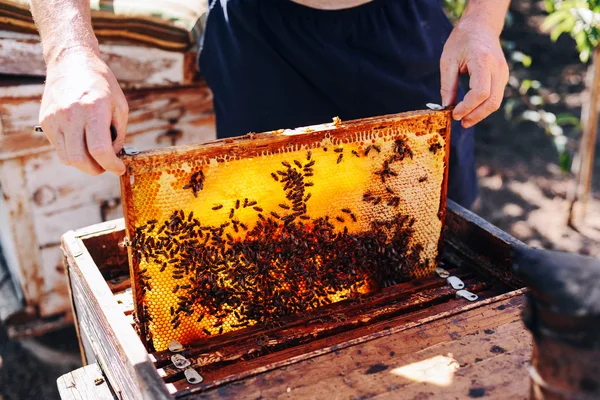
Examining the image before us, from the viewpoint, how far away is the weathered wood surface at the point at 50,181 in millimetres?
2973

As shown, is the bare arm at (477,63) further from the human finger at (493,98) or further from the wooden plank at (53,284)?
the wooden plank at (53,284)

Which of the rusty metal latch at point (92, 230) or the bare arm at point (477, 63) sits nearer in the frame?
the bare arm at point (477, 63)

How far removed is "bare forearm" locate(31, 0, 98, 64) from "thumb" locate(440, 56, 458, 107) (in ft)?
4.13

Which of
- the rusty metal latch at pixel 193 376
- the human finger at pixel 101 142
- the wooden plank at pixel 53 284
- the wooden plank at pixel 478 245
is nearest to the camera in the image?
the human finger at pixel 101 142

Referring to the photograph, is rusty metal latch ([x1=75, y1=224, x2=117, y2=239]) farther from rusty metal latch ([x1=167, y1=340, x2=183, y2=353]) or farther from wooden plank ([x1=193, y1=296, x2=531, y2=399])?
wooden plank ([x1=193, y1=296, x2=531, y2=399])

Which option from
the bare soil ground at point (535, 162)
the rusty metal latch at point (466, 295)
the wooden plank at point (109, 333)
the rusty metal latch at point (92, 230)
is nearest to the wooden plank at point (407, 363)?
the wooden plank at point (109, 333)

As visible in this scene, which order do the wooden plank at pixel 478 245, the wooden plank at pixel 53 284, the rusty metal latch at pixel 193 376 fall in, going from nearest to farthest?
1. the rusty metal latch at pixel 193 376
2. the wooden plank at pixel 478 245
3. the wooden plank at pixel 53 284

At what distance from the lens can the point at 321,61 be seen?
2521mm

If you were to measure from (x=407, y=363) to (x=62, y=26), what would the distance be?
1.55 meters

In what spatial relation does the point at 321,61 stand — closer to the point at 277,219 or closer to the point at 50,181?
the point at 277,219

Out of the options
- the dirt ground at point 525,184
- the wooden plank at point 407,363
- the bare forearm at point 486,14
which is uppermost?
the bare forearm at point 486,14

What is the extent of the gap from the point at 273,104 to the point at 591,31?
6.64 ft

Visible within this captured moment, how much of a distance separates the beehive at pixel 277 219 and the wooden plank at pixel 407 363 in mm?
440

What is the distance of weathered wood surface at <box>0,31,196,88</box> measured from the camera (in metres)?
2.88
